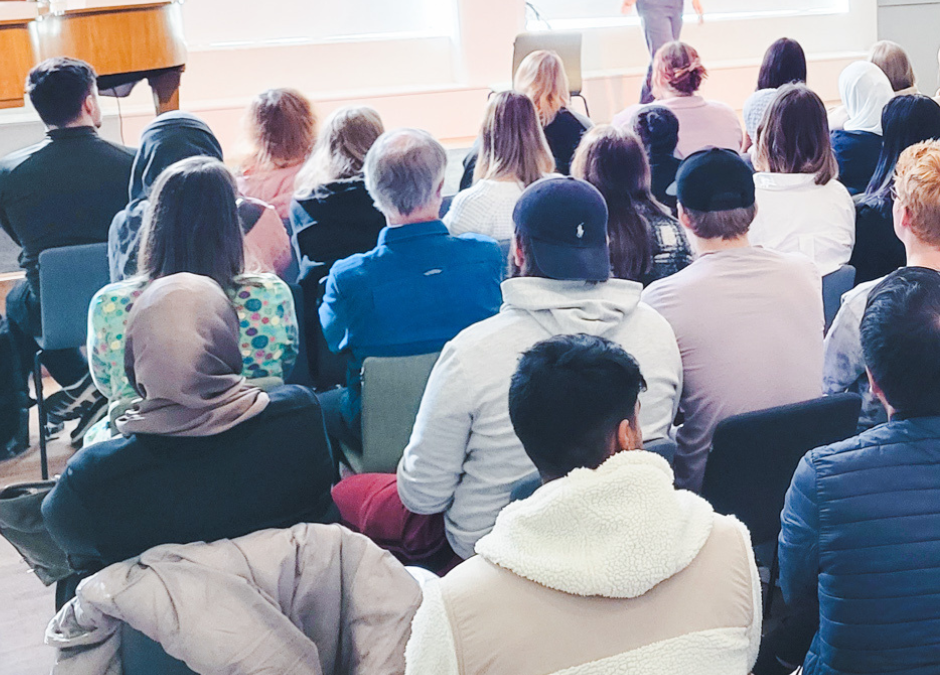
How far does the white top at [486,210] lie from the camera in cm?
321


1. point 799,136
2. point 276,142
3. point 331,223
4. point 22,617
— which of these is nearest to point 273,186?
point 276,142

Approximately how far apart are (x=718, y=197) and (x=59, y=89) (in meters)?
2.20

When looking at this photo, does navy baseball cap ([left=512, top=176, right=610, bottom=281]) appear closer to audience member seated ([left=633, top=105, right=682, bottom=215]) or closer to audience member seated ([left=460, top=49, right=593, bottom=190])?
audience member seated ([left=633, top=105, right=682, bottom=215])

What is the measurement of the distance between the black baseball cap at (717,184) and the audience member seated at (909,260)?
0.33 meters

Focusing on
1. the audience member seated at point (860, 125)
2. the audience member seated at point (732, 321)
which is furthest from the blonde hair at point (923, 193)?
the audience member seated at point (860, 125)

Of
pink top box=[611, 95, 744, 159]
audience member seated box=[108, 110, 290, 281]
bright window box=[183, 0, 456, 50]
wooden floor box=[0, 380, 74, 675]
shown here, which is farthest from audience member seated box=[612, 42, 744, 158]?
bright window box=[183, 0, 456, 50]

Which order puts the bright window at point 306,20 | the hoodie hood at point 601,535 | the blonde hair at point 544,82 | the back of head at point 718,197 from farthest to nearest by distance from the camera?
1. the bright window at point 306,20
2. the blonde hair at point 544,82
3. the back of head at point 718,197
4. the hoodie hood at point 601,535

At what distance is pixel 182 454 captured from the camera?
1654 mm

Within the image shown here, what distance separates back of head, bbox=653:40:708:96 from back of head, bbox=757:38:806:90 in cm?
29

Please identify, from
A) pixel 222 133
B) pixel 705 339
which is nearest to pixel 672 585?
pixel 705 339

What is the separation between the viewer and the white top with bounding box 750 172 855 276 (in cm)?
316

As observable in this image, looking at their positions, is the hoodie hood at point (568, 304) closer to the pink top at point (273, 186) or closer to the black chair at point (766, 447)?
the black chair at point (766, 447)

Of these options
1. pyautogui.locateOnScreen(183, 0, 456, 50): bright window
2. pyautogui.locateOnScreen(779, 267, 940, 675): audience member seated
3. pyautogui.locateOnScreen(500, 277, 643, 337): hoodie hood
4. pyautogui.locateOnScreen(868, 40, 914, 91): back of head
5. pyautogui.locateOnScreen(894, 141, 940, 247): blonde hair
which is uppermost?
pyautogui.locateOnScreen(183, 0, 456, 50): bright window

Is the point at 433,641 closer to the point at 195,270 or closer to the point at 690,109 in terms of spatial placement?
the point at 195,270
